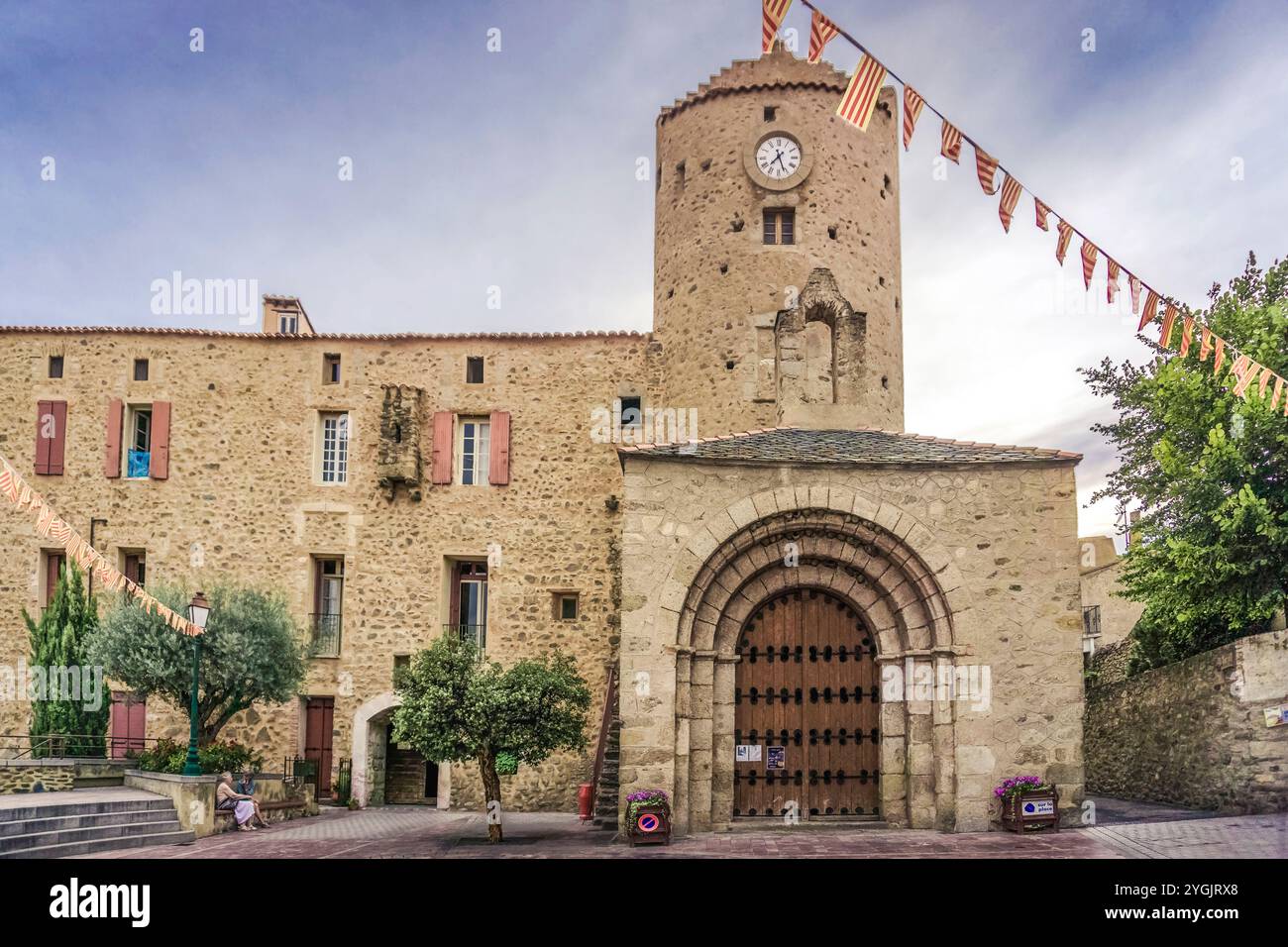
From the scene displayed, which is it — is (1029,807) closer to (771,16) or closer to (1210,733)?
(1210,733)

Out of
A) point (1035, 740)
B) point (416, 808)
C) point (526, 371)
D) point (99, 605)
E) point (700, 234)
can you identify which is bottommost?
point (416, 808)

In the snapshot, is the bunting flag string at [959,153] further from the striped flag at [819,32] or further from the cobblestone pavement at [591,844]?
the cobblestone pavement at [591,844]

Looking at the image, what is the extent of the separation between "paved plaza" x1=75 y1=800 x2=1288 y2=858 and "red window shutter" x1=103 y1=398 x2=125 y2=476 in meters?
8.76

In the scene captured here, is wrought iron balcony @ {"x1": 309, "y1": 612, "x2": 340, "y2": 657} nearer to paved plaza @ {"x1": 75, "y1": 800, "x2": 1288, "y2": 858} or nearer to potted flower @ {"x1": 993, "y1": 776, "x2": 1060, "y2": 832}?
paved plaza @ {"x1": 75, "y1": 800, "x2": 1288, "y2": 858}

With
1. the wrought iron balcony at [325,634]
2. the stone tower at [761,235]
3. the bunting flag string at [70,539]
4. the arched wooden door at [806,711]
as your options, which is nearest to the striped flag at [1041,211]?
the arched wooden door at [806,711]

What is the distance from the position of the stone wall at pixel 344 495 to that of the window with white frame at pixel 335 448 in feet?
0.67

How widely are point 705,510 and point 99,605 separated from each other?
531 inches

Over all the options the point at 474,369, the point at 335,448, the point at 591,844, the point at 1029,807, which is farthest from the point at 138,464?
the point at 1029,807

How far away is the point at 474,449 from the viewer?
21234 millimetres

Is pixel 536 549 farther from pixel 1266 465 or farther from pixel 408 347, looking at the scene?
pixel 1266 465

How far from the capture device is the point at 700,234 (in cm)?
2155
